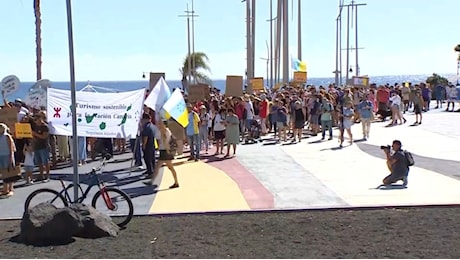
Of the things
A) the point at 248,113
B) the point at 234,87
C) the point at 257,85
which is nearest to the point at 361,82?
the point at 257,85

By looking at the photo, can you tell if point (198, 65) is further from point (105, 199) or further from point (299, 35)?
point (105, 199)

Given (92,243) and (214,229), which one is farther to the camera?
(214,229)

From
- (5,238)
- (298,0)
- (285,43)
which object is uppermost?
(298,0)

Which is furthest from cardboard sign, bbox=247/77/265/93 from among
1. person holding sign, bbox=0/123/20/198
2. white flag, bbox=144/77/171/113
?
person holding sign, bbox=0/123/20/198

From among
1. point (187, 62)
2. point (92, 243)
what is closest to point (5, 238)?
point (92, 243)

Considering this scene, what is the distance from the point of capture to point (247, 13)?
135 ft

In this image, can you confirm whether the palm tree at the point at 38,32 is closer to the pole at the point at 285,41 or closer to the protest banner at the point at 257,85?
the protest banner at the point at 257,85

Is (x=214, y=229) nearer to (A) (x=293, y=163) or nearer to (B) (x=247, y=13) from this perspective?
(A) (x=293, y=163)

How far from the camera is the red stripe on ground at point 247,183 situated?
42.0 feet

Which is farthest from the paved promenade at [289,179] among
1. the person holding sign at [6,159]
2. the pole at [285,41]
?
the pole at [285,41]

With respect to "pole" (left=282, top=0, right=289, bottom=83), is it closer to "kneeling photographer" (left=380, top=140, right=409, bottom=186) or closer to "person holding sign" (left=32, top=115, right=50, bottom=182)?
"person holding sign" (left=32, top=115, right=50, bottom=182)

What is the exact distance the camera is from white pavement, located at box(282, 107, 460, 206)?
13117 mm

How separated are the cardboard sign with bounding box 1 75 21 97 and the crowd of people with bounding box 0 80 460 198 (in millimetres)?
593

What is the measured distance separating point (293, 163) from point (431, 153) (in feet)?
14.3
